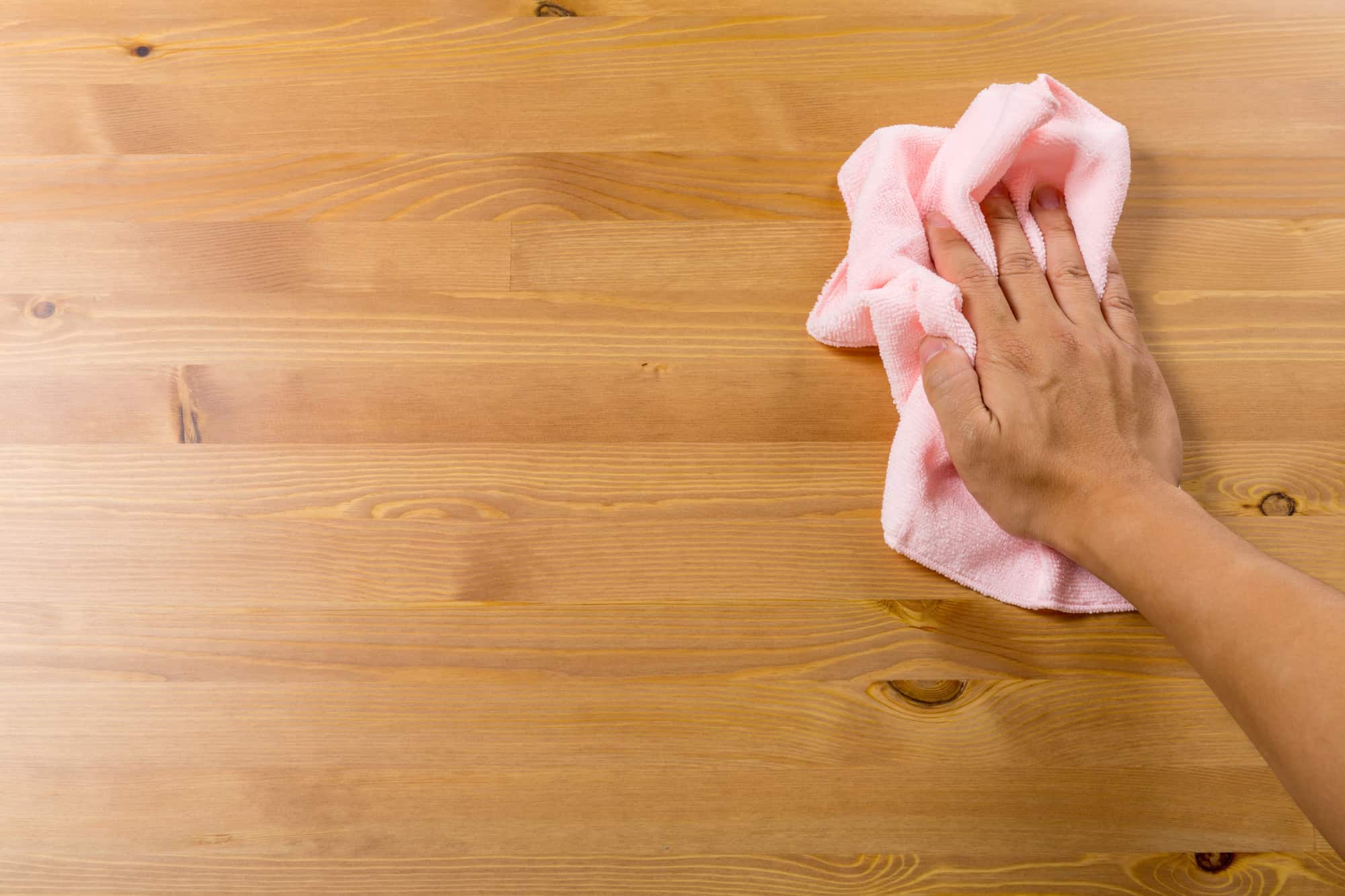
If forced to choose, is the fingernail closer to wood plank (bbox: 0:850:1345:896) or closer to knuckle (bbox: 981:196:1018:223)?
knuckle (bbox: 981:196:1018:223)

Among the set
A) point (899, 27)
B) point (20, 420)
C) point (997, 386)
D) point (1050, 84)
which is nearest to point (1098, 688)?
point (997, 386)

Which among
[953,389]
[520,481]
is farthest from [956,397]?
[520,481]

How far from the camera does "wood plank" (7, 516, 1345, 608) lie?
68cm

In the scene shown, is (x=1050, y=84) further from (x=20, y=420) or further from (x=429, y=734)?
(x=20, y=420)

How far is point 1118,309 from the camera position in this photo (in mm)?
694

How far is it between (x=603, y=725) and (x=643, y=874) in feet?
0.37

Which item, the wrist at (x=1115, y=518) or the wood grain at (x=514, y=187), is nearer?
the wrist at (x=1115, y=518)

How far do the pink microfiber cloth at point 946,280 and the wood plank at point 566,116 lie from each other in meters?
0.08

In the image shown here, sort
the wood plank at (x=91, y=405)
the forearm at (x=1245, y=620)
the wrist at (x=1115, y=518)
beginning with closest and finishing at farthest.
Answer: the forearm at (x=1245, y=620) → the wrist at (x=1115, y=518) → the wood plank at (x=91, y=405)

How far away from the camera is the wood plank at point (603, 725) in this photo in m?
0.66

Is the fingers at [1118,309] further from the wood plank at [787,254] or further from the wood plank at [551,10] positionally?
the wood plank at [551,10]

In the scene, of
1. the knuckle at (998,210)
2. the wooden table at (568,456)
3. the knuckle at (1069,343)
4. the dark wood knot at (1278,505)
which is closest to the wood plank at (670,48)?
the wooden table at (568,456)

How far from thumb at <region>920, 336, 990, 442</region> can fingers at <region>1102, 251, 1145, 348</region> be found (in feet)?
0.43

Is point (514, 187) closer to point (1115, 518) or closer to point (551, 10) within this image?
point (551, 10)
